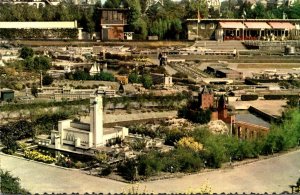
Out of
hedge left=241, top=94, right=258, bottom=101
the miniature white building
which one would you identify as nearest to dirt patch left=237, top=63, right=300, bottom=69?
the miniature white building

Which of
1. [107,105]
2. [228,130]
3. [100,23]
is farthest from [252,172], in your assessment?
[100,23]

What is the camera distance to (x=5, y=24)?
41.4m

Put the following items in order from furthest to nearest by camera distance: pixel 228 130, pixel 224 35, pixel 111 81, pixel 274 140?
pixel 224 35, pixel 111 81, pixel 228 130, pixel 274 140

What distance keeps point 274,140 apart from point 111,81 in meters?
12.9

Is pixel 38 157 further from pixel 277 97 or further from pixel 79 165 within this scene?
pixel 277 97

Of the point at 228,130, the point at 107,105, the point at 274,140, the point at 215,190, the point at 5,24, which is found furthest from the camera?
the point at 5,24

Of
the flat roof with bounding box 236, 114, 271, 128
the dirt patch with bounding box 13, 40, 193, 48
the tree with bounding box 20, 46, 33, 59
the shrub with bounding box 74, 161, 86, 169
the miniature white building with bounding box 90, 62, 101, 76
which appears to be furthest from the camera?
the dirt patch with bounding box 13, 40, 193, 48

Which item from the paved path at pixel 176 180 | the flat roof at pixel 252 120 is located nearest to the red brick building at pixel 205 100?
the flat roof at pixel 252 120

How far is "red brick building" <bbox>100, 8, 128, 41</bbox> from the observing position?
42.5 meters

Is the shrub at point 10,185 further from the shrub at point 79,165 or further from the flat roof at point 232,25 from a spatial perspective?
the flat roof at point 232,25

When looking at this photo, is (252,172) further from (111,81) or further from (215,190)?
(111,81)

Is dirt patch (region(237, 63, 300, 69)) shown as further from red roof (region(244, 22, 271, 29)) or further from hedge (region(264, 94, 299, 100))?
hedge (region(264, 94, 299, 100))

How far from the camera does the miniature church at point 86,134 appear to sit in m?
16.8

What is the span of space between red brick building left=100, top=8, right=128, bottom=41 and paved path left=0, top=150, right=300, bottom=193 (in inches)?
1071
